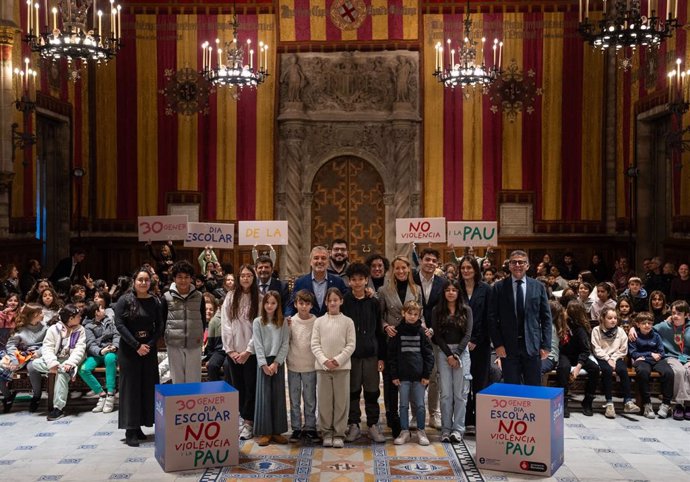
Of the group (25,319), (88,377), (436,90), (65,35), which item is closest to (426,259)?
(88,377)

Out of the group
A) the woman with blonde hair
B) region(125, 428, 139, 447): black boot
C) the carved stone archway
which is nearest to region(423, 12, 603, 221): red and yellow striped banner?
the carved stone archway

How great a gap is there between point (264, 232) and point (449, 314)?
785 centimetres

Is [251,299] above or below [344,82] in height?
below

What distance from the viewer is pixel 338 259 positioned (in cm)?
820

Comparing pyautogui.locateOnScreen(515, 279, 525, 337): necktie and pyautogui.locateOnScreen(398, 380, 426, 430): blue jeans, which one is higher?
pyautogui.locateOnScreen(515, 279, 525, 337): necktie

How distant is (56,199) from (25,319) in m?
8.01

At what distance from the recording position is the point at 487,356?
25.2 ft

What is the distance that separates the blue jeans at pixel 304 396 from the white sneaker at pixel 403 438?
27.8 inches

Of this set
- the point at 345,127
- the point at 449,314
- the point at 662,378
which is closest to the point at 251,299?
the point at 449,314

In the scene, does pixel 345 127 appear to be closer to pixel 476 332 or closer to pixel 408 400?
pixel 476 332

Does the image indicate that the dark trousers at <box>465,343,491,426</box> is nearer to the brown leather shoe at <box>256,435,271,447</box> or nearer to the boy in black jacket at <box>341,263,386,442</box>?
the boy in black jacket at <box>341,263,386,442</box>

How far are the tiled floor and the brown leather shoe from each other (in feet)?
0.22

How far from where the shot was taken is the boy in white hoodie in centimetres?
823

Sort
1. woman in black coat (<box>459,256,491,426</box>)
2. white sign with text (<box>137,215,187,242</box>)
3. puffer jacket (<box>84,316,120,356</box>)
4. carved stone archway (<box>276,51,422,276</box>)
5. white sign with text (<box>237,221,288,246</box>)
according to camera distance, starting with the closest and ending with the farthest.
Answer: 1. woman in black coat (<box>459,256,491,426</box>)
2. puffer jacket (<box>84,316,120,356</box>)
3. white sign with text (<box>137,215,187,242</box>)
4. white sign with text (<box>237,221,288,246</box>)
5. carved stone archway (<box>276,51,422,276</box>)
